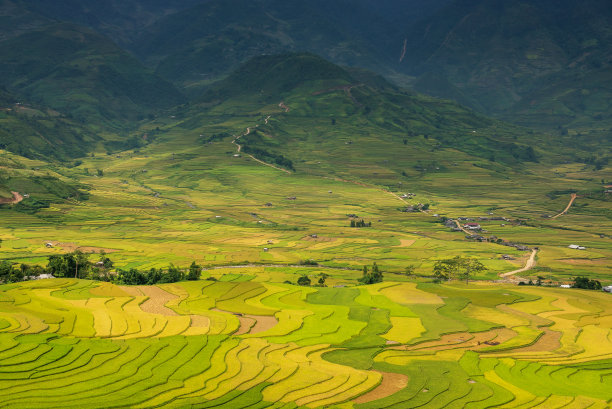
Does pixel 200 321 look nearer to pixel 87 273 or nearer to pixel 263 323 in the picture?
pixel 263 323

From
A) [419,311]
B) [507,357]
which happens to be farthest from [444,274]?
[507,357]

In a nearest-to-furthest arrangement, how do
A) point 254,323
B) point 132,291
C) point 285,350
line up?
point 285,350
point 254,323
point 132,291

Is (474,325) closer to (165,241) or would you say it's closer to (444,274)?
(444,274)

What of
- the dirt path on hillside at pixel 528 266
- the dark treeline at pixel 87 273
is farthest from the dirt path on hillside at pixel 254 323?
the dirt path on hillside at pixel 528 266

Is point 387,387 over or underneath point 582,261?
underneath

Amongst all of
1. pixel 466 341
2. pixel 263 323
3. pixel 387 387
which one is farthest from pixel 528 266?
pixel 387 387

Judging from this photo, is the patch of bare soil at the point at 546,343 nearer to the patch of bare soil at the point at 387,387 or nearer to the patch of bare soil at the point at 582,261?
the patch of bare soil at the point at 387,387
